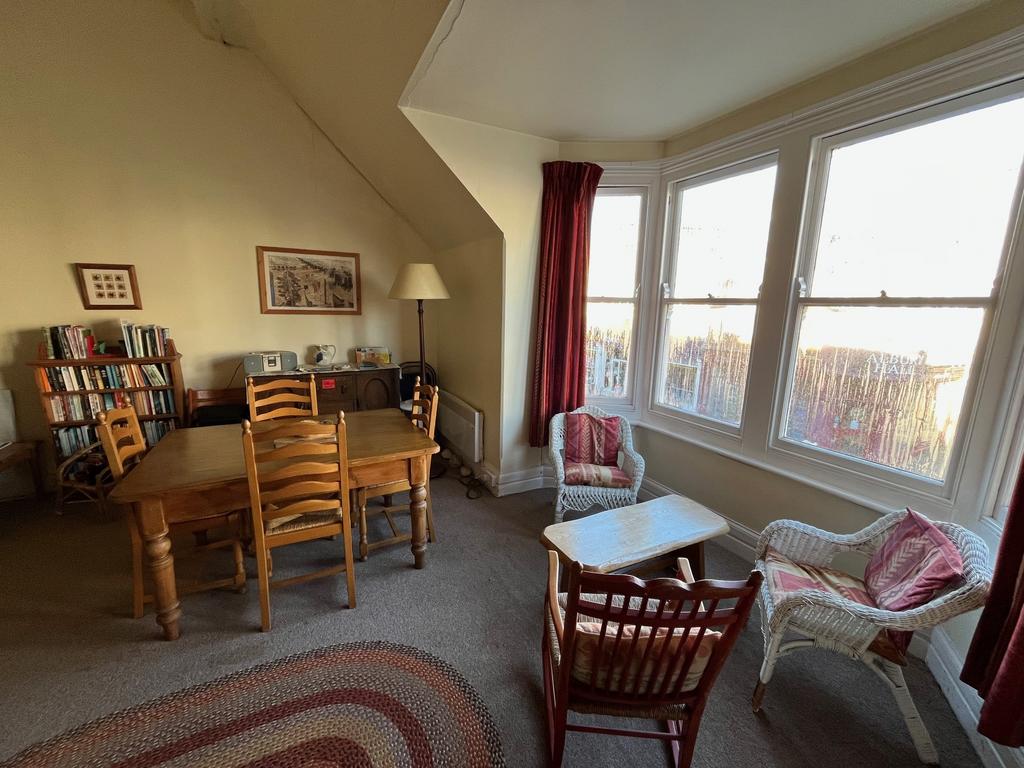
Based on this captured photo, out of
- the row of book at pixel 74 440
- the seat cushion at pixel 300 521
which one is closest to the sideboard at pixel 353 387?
the row of book at pixel 74 440

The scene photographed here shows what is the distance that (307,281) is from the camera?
143 inches

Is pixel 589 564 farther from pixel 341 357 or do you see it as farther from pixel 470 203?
pixel 341 357

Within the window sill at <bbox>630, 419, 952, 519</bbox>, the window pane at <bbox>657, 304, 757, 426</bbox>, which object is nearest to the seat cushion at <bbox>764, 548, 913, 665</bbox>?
the window sill at <bbox>630, 419, 952, 519</bbox>

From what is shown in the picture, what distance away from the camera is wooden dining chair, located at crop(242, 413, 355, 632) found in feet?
5.38

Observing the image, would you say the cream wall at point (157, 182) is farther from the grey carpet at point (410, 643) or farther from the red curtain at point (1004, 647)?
the red curtain at point (1004, 647)

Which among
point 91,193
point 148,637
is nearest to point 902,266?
point 148,637

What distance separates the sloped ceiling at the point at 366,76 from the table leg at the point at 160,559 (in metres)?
2.29

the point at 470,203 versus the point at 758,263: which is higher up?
the point at 470,203

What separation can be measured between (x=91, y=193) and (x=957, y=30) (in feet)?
16.3

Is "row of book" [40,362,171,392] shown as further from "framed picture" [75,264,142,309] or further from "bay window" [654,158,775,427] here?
"bay window" [654,158,775,427]

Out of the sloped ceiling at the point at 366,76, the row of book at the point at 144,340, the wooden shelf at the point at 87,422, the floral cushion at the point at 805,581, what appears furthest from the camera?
the row of book at the point at 144,340

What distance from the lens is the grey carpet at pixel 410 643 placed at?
1382mm

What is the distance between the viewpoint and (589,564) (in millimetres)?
1669

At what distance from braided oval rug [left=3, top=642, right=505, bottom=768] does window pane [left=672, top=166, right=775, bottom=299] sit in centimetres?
260
